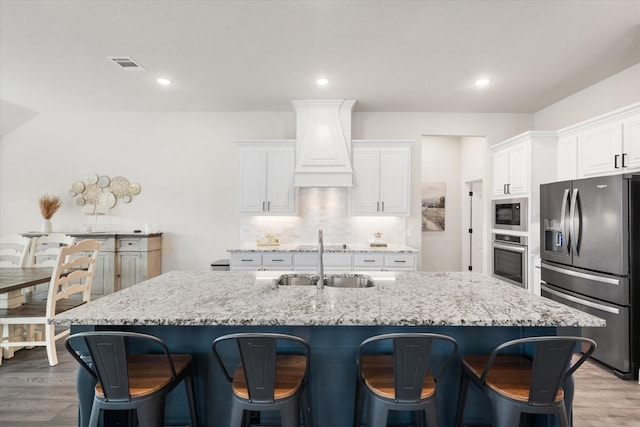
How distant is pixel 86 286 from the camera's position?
3.27 m

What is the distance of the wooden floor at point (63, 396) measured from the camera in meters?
2.20

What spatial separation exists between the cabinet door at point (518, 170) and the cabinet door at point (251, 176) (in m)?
3.16

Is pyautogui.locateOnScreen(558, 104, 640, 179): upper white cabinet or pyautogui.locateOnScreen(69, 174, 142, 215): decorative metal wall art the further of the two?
pyautogui.locateOnScreen(69, 174, 142, 215): decorative metal wall art

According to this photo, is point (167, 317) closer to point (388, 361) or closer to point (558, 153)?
point (388, 361)

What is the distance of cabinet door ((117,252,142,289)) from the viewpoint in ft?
15.1

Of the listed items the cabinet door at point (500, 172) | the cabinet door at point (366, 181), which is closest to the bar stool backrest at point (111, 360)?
the cabinet door at point (366, 181)

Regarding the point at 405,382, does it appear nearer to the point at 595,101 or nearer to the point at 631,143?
the point at 631,143

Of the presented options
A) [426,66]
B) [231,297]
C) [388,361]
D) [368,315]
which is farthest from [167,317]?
[426,66]

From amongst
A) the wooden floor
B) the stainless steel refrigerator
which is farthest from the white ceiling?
the wooden floor

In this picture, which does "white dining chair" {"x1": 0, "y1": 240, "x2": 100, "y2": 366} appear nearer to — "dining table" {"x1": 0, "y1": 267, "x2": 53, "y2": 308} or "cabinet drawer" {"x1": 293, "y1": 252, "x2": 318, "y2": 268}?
"dining table" {"x1": 0, "y1": 267, "x2": 53, "y2": 308}

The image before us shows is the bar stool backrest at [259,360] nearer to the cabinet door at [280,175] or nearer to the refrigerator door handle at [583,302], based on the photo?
the refrigerator door handle at [583,302]

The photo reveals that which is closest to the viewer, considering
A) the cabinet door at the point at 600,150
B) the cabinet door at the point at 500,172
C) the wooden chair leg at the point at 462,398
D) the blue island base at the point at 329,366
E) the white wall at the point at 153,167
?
the wooden chair leg at the point at 462,398

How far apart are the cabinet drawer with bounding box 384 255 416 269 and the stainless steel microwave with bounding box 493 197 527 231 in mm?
1270

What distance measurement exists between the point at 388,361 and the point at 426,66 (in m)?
2.96
